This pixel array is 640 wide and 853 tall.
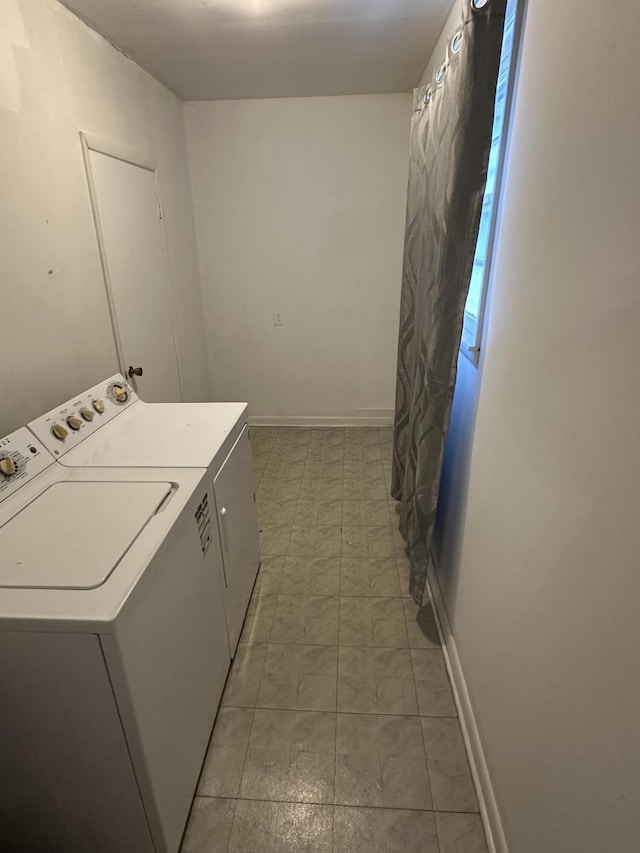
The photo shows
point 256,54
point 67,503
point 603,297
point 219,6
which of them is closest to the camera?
point 603,297

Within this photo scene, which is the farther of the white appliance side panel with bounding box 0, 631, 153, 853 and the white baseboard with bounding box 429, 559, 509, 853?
the white baseboard with bounding box 429, 559, 509, 853

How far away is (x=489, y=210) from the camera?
1.44m

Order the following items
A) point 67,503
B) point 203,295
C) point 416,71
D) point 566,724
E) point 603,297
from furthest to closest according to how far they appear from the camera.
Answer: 1. point 203,295
2. point 416,71
3. point 67,503
4. point 566,724
5. point 603,297

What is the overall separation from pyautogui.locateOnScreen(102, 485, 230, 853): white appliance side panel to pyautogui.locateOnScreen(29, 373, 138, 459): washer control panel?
0.54m

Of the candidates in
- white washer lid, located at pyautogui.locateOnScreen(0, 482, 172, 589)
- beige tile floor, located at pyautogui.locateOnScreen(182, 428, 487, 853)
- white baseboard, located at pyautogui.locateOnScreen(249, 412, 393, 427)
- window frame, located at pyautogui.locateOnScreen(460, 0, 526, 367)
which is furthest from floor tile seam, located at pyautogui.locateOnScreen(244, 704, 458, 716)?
white baseboard, located at pyautogui.locateOnScreen(249, 412, 393, 427)

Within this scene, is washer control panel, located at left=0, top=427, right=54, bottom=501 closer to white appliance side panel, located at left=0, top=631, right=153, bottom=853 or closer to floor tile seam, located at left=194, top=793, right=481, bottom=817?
white appliance side panel, located at left=0, top=631, right=153, bottom=853

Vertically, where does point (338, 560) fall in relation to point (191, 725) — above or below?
below

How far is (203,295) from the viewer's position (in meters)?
3.66

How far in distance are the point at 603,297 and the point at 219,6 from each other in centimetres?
199

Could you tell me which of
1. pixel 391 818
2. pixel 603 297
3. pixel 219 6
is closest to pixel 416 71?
pixel 219 6

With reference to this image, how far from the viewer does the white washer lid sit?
3.34 ft

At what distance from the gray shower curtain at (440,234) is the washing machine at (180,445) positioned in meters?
0.70

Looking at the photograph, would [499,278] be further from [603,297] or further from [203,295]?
[203,295]

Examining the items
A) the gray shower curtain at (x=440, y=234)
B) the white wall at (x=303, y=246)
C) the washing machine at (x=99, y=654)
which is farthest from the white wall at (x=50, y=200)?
the gray shower curtain at (x=440, y=234)
